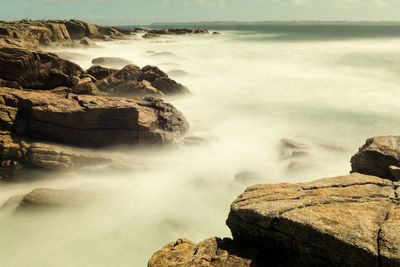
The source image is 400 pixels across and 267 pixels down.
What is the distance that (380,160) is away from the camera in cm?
778

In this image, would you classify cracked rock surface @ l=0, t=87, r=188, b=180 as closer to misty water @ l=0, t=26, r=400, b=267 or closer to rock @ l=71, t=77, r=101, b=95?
misty water @ l=0, t=26, r=400, b=267

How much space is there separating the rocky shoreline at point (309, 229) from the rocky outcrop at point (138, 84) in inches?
518

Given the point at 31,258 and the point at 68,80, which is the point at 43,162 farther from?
the point at 68,80

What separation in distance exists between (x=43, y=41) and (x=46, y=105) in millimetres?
37817

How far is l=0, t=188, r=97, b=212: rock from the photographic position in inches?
351

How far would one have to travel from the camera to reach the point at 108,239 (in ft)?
26.5

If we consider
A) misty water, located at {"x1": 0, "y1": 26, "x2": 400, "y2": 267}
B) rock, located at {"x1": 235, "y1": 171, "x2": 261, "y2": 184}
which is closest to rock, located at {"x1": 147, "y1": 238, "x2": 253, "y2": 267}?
misty water, located at {"x1": 0, "y1": 26, "x2": 400, "y2": 267}

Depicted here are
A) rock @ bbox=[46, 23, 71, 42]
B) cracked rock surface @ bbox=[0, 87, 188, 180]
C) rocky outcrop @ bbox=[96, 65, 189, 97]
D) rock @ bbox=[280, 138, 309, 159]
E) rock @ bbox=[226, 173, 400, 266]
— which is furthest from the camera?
rock @ bbox=[46, 23, 71, 42]

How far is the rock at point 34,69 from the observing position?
484 inches

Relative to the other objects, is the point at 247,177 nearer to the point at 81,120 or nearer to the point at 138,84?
the point at 81,120

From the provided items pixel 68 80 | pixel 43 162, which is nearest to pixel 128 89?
pixel 68 80

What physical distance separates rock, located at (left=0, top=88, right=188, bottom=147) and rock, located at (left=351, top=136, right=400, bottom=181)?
23.7 ft

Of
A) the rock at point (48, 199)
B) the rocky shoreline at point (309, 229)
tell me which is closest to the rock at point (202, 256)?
the rocky shoreline at point (309, 229)

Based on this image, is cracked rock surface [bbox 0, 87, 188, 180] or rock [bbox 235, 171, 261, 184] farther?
rock [bbox 235, 171, 261, 184]
